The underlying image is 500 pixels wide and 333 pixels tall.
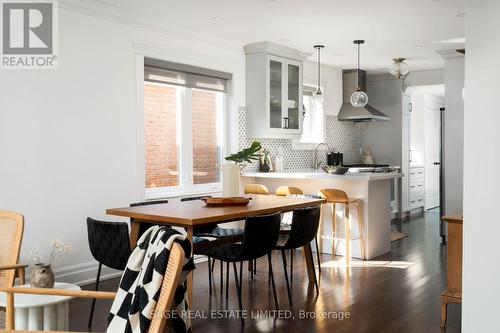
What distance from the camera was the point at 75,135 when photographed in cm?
466

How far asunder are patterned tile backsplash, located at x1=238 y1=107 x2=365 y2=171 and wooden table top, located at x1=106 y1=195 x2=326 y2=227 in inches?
91.3

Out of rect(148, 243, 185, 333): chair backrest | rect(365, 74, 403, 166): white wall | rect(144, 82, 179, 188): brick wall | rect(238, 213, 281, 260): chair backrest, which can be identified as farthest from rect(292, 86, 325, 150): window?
rect(148, 243, 185, 333): chair backrest

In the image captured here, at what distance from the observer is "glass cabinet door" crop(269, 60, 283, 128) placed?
6699 mm

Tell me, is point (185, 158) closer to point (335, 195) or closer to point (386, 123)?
point (335, 195)

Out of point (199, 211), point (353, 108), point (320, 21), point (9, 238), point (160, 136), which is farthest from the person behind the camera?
point (353, 108)

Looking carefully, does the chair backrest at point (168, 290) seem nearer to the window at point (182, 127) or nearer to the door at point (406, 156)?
the window at point (182, 127)

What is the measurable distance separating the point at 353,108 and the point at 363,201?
305 centimetres

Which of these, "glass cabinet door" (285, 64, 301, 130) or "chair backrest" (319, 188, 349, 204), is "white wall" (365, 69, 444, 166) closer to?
"glass cabinet door" (285, 64, 301, 130)

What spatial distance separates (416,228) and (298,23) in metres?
4.19

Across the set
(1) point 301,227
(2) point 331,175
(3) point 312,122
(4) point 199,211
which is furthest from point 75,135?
(3) point 312,122

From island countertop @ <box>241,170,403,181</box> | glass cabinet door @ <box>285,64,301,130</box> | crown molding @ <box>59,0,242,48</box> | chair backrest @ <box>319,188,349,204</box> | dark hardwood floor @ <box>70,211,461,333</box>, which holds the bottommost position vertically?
dark hardwood floor @ <box>70,211,461,333</box>

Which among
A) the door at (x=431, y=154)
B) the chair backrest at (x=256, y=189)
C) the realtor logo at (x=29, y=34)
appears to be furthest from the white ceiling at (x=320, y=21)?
the door at (x=431, y=154)

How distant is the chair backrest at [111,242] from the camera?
3477 millimetres

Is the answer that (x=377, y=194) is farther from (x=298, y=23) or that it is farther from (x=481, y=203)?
(x=481, y=203)
